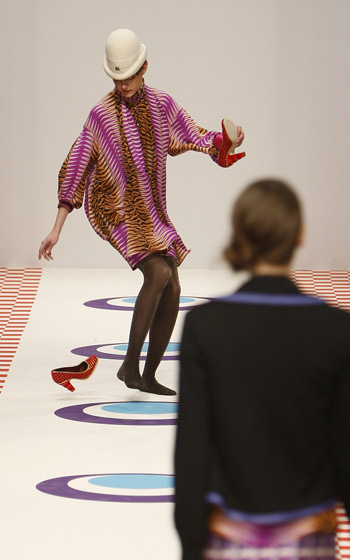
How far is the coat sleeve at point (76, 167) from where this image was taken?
5.08 metres

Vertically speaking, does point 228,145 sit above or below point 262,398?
above

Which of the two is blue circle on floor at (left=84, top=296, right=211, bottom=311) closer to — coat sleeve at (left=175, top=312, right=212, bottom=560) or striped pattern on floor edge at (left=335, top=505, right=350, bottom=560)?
striped pattern on floor edge at (left=335, top=505, right=350, bottom=560)

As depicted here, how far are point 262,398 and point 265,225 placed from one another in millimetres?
273

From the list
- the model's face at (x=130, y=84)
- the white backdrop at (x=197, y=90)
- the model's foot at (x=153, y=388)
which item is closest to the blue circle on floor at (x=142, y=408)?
the model's foot at (x=153, y=388)

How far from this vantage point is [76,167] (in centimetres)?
508

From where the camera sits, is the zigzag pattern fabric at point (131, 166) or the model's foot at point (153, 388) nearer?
the zigzag pattern fabric at point (131, 166)

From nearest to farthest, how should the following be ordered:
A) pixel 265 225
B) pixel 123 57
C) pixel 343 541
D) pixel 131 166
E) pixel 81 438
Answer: pixel 265 225, pixel 343 541, pixel 81 438, pixel 123 57, pixel 131 166

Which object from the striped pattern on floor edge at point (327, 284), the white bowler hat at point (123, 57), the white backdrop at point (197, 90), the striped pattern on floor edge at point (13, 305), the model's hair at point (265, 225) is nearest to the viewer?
the model's hair at point (265, 225)

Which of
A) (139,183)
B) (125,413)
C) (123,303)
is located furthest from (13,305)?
(125,413)

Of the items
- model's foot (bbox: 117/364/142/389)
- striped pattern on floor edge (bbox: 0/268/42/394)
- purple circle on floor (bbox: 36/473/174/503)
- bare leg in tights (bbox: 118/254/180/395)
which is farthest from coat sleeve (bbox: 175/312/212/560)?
striped pattern on floor edge (bbox: 0/268/42/394)

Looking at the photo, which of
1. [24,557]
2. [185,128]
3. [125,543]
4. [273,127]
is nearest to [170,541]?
[125,543]

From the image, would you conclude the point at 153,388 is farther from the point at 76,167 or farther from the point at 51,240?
the point at 76,167

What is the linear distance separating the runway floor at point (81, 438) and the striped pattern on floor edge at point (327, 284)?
0.12 ft

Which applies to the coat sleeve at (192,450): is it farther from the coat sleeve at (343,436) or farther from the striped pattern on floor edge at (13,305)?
the striped pattern on floor edge at (13,305)
